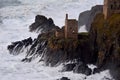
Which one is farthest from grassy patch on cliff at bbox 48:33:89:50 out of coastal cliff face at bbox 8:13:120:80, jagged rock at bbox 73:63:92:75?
jagged rock at bbox 73:63:92:75

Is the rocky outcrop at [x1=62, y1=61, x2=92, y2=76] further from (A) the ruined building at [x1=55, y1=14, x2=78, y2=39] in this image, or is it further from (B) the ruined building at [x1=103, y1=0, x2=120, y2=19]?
(B) the ruined building at [x1=103, y1=0, x2=120, y2=19]

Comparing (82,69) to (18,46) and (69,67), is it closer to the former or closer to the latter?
(69,67)

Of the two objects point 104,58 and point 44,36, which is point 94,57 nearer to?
point 104,58

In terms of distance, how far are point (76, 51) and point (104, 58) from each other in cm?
485

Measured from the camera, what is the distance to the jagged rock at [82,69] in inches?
2516

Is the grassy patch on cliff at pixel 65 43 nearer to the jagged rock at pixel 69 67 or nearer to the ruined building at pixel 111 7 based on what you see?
the jagged rock at pixel 69 67

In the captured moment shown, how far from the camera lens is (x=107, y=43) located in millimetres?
64875

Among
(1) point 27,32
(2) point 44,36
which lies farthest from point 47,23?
(2) point 44,36

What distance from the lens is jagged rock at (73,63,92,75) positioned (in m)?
63.9

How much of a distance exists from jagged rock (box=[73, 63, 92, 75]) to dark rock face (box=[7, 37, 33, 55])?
12.7 m

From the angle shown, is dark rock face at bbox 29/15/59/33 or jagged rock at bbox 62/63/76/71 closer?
jagged rock at bbox 62/63/76/71

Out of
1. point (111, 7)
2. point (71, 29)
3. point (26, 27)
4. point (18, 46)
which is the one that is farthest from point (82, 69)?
point (26, 27)

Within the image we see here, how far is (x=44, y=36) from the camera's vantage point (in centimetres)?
7556

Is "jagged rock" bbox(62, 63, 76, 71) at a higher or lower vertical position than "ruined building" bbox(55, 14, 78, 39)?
lower
